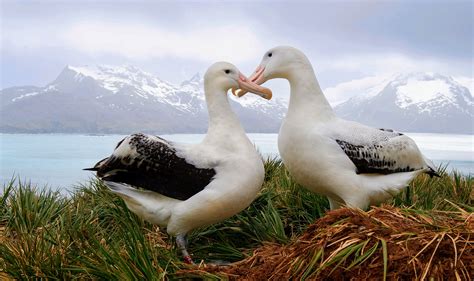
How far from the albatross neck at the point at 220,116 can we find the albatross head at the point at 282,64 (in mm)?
638

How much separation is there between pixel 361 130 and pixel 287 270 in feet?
8.45

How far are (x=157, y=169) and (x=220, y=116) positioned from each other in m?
0.83

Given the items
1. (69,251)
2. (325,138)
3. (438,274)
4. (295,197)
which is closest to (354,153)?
(325,138)

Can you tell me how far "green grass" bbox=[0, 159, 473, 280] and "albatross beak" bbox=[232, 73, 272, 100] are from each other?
1.20 m

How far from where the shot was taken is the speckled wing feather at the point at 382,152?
230 inches

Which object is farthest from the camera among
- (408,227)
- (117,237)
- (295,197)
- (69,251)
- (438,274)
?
(295,197)

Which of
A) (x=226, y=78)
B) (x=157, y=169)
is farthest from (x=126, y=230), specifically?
(x=226, y=78)

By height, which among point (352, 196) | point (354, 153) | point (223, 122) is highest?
point (223, 122)

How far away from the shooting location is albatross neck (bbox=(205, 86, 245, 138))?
561cm

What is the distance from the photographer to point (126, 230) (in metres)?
6.20

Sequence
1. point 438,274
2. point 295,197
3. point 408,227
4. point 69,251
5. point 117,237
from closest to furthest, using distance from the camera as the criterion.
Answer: point 438,274, point 408,227, point 69,251, point 117,237, point 295,197

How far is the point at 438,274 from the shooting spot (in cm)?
351

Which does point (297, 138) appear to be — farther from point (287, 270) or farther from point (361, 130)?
point (287, 270)

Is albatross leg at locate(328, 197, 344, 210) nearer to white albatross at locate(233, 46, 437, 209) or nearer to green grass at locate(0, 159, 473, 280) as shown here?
white albatross at locate(233, 46, 437, 209)
